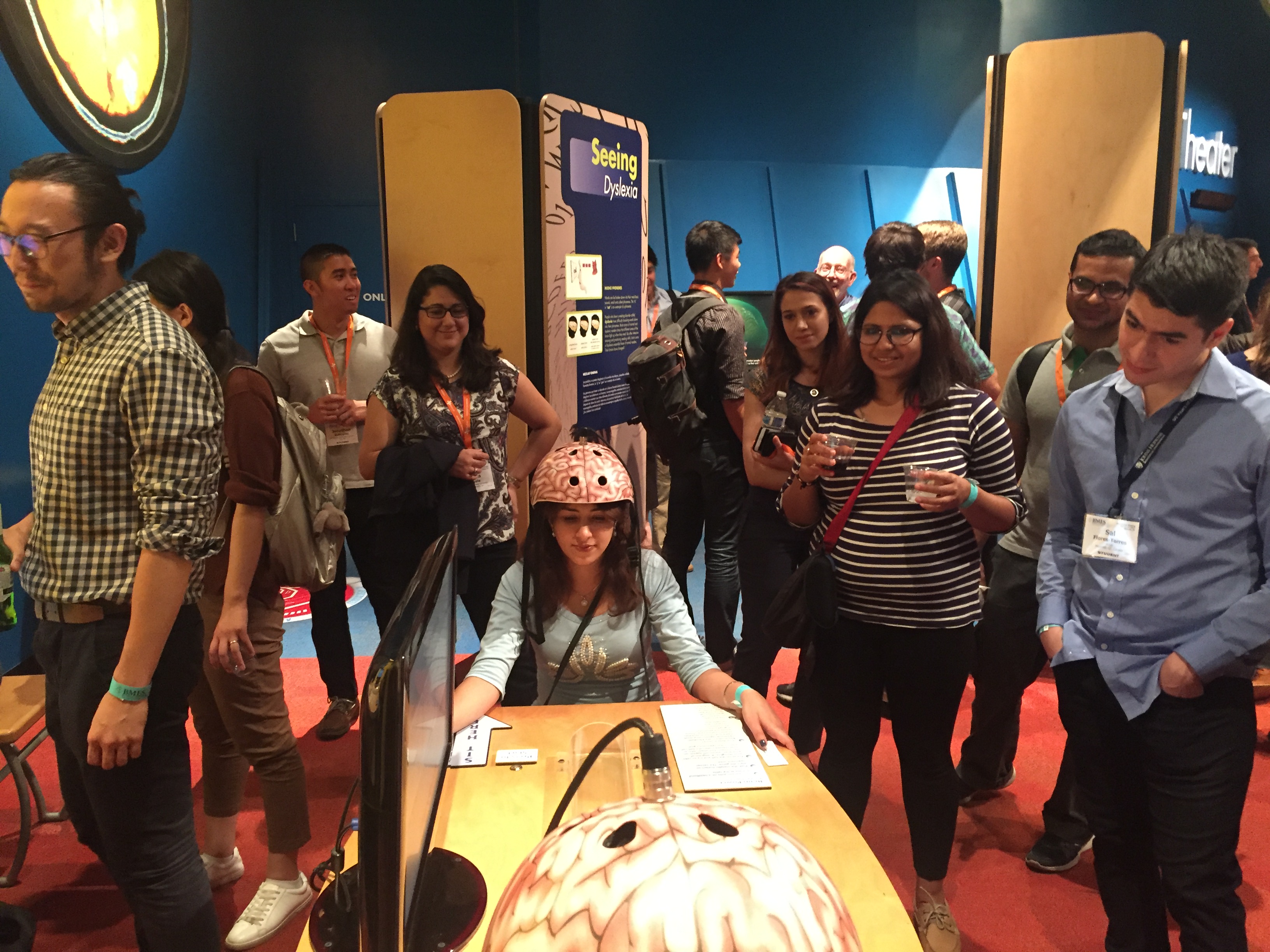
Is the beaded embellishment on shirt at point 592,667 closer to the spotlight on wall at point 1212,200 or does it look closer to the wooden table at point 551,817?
the wooden table at point 551,817

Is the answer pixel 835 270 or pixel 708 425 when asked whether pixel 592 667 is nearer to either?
pixel 708 425

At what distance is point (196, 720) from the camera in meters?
2.36

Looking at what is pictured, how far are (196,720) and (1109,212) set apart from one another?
3512 millimetres

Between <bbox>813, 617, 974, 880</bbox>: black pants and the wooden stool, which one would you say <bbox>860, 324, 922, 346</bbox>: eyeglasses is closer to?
<bbox>813, 617, 974, 880</bbox>: black pants

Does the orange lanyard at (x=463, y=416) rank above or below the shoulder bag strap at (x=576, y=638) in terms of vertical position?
above

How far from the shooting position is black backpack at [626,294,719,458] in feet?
11.2

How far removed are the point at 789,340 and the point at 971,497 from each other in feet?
3.31

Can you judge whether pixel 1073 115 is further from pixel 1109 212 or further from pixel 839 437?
pixel 839 437

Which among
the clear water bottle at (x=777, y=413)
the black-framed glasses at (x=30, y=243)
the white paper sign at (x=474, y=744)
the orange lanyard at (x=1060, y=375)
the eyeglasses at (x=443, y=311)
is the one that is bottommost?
the white paper sign at (x=474, y=744)

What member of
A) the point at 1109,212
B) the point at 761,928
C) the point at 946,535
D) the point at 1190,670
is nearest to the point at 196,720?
the point at 946,535

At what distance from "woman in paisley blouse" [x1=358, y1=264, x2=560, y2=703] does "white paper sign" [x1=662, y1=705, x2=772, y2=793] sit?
1.15 metres

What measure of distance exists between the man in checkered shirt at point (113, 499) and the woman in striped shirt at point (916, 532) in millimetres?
1387

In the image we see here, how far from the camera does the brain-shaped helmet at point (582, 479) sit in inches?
78.6

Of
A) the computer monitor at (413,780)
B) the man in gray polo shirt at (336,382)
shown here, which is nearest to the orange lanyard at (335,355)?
the man in gray polo shirt at (336,382)
